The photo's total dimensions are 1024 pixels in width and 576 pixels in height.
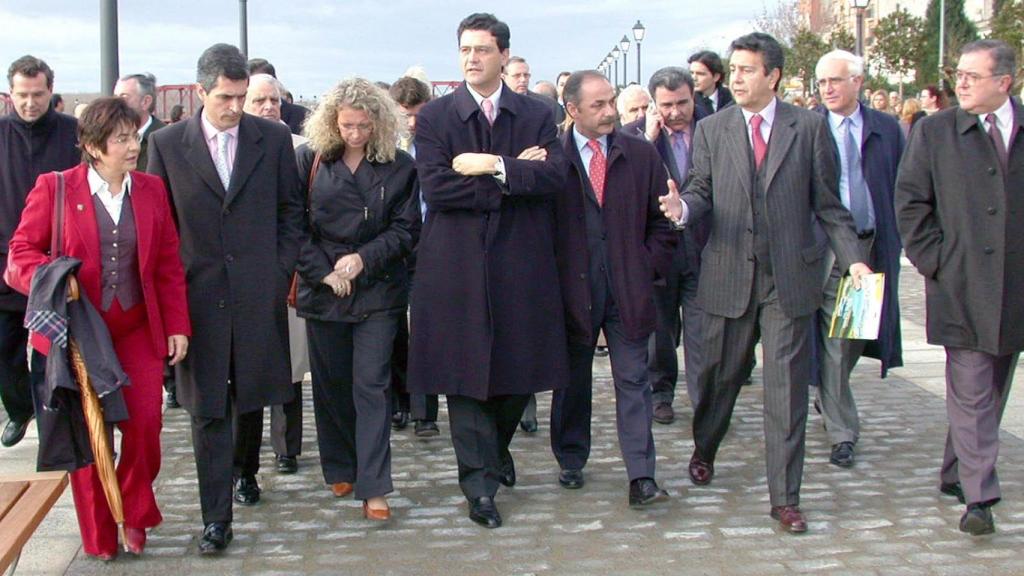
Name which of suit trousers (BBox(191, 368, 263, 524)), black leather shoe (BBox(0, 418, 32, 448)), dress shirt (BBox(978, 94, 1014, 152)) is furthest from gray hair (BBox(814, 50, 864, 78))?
black leather shoe (BBox(0, 418, 32, 448))

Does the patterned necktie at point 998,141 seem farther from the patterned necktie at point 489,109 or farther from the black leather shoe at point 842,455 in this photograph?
the patterned necktie at point 489,109

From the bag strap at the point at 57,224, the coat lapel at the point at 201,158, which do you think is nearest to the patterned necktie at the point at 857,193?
the coat lapel at the point at 201,158

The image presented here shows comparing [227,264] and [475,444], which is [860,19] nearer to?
[475,444]

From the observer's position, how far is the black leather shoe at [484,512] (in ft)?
18.9

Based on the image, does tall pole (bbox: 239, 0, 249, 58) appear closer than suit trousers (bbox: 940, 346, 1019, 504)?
No

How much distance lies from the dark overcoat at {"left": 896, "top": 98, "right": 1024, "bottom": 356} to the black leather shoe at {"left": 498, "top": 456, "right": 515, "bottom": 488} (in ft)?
7.04

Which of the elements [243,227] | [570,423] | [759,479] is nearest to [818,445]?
[759,479]

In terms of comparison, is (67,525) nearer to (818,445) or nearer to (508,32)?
(508,32)

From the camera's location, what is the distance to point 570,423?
21.3ft

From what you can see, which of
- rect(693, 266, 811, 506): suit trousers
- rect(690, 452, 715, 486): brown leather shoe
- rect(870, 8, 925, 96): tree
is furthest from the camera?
rect(870, 8, 925, 96): tree

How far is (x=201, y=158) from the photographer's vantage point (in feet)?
18.1

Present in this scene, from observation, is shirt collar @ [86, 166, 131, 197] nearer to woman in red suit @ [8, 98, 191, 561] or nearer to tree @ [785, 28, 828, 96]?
woman in red suit @ [8, 98, 191, 561]

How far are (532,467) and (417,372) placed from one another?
4.00ft

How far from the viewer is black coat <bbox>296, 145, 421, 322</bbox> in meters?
5.84
